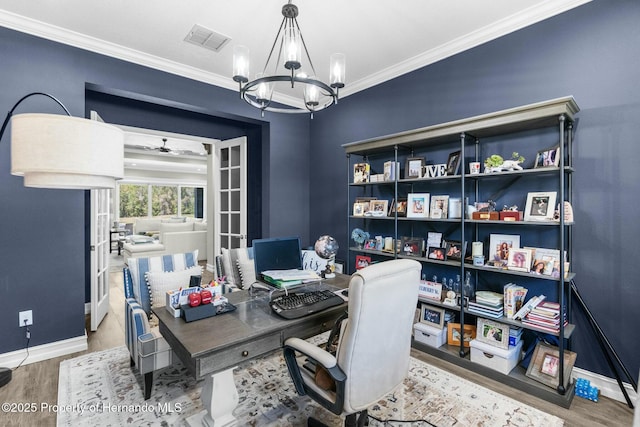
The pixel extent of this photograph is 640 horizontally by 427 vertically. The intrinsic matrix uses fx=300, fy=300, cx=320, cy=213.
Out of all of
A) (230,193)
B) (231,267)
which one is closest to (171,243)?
(230,193)

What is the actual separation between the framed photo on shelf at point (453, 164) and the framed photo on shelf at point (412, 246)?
0.70 metres

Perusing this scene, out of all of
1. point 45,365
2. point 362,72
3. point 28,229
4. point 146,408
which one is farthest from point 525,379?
point 28,229

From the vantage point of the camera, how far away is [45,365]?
2.50m

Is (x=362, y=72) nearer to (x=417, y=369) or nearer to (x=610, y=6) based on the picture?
(x=610, y=6)

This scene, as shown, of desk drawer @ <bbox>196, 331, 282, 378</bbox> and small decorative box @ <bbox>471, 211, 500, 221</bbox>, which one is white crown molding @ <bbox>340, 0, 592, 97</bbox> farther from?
desk drawer @ <bbox>196, 331, 282, 378</bbox>

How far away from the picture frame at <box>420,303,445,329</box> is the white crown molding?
2.39 m

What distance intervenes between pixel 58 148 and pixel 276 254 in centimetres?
140

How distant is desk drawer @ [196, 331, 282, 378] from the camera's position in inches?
52.6

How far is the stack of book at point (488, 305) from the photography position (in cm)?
230

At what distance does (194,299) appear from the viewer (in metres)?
1.68

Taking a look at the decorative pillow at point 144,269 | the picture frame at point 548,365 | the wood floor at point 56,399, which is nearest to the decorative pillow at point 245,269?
the decorative pillow at point 144,269

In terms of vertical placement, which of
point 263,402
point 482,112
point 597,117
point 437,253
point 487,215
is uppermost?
point 482,112

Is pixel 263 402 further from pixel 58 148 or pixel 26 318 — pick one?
pixel 26 318

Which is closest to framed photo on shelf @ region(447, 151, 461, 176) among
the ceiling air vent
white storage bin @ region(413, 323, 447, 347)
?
white storage bin @ region(413, 323, 447, 347)
